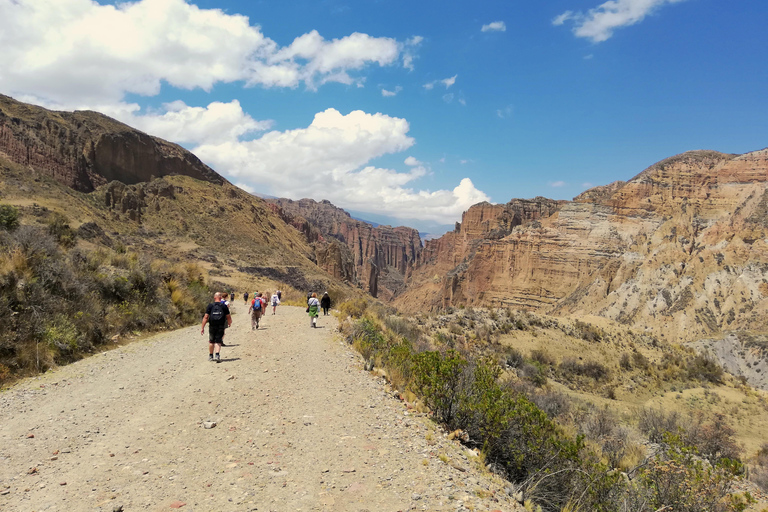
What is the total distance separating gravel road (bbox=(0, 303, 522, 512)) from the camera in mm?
4066

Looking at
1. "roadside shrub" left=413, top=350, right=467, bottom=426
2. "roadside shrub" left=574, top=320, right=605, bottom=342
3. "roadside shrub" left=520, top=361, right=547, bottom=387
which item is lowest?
"roadside shrub" left=520, top=361, right=547, bottom=387

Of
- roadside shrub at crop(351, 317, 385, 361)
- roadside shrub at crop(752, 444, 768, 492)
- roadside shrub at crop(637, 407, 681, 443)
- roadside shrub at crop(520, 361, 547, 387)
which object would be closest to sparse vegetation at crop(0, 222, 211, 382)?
roadside shrub at crop(351, 317, 385, 361)

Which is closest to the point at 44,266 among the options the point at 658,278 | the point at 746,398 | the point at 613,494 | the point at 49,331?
the point at 49,331

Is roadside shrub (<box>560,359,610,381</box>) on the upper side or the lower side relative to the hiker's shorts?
lower

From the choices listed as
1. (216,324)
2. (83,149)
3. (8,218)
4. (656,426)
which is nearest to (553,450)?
(216,324)

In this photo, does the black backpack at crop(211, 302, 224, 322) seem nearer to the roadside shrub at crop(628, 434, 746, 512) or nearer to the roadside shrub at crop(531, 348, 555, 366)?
the roadside shrub at crop(628, 434, 746, 512)

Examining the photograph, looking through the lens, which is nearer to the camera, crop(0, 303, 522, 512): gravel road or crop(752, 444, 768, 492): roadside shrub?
crop(0, 303, 522, 512): gravel road

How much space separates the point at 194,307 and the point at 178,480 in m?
14.5

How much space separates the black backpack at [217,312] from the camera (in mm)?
10236

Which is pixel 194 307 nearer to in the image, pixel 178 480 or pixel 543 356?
pixel 178 480

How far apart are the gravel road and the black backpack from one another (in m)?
1.56

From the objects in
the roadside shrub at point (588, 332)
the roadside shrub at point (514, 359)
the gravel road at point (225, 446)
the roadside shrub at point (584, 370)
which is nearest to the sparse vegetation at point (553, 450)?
the gravel road at point (225, 446)

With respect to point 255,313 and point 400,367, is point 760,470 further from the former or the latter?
point 255,313

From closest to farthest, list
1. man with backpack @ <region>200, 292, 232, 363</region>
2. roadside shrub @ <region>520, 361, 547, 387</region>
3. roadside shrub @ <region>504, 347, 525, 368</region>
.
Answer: man with backpack @ <region>200, 292, 232, 363</region>
roadside shrub @ <region>520, 361, 547, 387</region>
roadside shrub @ <region>504, 347, 525, 368</region>
